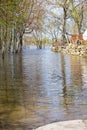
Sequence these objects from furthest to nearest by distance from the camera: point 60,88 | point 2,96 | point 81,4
→ point 81,4, point 60,88, point 2,96

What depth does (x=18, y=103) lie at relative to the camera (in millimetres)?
8227

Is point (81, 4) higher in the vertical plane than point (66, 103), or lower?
higher

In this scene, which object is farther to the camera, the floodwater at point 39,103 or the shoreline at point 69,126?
the floodwater at point 39,103

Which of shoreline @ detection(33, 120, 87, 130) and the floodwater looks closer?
shoreline @ detection(33, 120, 87, 130)

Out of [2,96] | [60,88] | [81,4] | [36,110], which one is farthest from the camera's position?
[81,4]

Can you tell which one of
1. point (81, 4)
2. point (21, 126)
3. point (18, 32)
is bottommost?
point (21, 126)

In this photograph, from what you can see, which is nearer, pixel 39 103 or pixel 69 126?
pixel 69 126

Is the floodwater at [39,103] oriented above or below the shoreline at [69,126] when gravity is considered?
below

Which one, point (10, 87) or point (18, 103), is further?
point (10, 87)

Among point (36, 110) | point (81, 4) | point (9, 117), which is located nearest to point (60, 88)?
point (36, 110)

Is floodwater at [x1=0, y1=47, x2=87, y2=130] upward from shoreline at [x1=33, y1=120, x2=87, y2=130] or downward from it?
downward

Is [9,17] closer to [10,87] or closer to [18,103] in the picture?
[10,87]

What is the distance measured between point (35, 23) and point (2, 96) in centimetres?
4038

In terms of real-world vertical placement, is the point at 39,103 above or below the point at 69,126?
below
